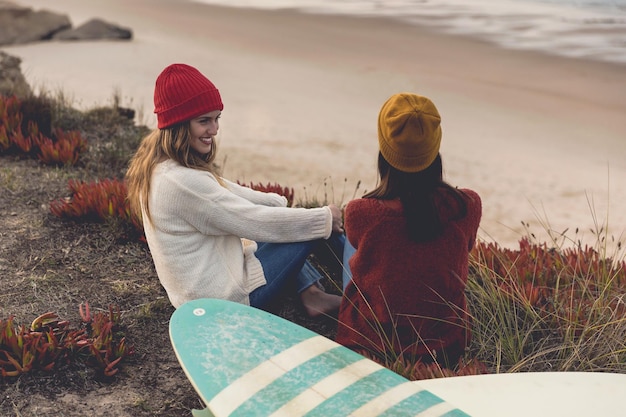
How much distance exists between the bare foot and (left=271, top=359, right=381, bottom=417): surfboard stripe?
1083 mm

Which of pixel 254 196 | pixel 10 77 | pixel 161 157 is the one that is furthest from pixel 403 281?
pixel 10 77

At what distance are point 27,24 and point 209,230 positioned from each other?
39.4 ft

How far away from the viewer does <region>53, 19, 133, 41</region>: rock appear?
1398 cm

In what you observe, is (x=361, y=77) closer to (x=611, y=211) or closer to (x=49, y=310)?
(x=611, y=211)

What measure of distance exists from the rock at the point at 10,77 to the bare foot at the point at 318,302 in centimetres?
503

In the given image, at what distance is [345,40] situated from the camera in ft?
46.3

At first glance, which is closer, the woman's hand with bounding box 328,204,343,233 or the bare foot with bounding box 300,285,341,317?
the woman's hand with bounding box 328,204,343,233

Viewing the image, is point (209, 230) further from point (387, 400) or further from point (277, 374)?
point (387, 400)

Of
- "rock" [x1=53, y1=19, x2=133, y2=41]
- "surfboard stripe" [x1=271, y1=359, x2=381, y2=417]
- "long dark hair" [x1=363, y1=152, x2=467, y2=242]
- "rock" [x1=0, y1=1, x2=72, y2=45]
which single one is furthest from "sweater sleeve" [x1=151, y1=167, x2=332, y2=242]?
"rock" [x1=0, y1=1, x2=72, y2=45]

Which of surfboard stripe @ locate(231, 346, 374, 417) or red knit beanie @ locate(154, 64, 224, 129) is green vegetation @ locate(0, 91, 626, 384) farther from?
red knit beanie @ locate(154, 64, 224, 129)

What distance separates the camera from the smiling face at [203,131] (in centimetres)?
373

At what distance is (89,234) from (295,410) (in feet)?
8.94

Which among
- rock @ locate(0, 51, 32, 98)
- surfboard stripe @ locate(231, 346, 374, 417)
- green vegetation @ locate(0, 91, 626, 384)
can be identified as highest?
rock @ locate(0, 51, 32, 98)

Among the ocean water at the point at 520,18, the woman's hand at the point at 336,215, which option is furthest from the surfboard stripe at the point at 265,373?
the ocean water at the point at 520,18
